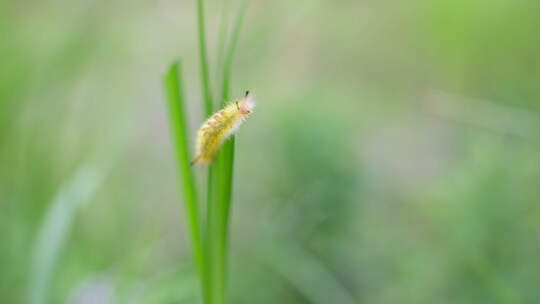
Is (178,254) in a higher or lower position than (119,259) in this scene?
higher

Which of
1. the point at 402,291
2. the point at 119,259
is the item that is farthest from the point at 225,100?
the point at 119,259

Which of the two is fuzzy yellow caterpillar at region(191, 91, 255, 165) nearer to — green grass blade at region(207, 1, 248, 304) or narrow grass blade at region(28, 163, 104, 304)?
green grass blade at region(207, 1, 248, 304)

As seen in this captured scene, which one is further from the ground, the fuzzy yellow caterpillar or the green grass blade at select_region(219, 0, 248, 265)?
the fuzzy yellow caterpillar

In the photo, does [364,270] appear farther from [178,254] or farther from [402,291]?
[178,254]

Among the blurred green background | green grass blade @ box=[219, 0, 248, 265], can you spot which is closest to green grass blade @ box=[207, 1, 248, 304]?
green grass blade @ box=[219, 0, 248, 265]

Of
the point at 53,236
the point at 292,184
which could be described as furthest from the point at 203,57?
the point at 292,184

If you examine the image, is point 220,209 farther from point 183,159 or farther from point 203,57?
Result: point 203,57
